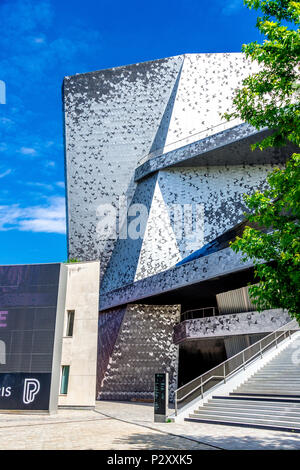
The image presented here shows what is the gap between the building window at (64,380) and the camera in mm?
19562

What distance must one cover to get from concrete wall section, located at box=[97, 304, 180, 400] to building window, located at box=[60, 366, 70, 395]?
7.27 m

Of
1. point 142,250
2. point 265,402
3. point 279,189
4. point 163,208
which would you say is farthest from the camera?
point 163,208

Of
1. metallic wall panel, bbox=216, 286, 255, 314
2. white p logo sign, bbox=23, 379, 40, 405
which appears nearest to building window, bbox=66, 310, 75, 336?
white p logo sign, bbox=23, 379, 40, 405

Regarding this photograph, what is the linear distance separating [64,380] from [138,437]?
10656 mm

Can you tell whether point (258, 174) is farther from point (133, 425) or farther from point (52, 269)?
point (133, 425)

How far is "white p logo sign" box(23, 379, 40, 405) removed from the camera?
1703 centimetres

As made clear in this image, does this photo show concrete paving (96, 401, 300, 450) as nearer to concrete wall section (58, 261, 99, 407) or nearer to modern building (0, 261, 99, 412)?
modern building (0, 261, 99, 412)

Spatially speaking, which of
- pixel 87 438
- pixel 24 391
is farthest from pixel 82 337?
pixel 87 438

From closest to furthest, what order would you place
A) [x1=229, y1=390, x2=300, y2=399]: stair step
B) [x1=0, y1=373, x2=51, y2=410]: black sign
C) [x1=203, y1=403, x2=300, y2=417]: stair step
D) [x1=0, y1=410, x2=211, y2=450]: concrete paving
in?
[x1=0, y1=410, x2=211, y2=450]: concrete paving, [x1=203, y1=403, x2=300, y2=417]: stair step, [x1=229, y1=390, x2=300, y2=399]: stair step, [x1=0, y1=373, x2=51, y2=410]: black sign

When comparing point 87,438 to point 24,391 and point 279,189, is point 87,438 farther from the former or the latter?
point 24,391

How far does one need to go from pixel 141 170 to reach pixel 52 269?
14364mm

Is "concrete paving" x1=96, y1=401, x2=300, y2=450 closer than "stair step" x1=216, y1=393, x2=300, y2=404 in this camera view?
Yes

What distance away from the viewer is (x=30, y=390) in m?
17.2
